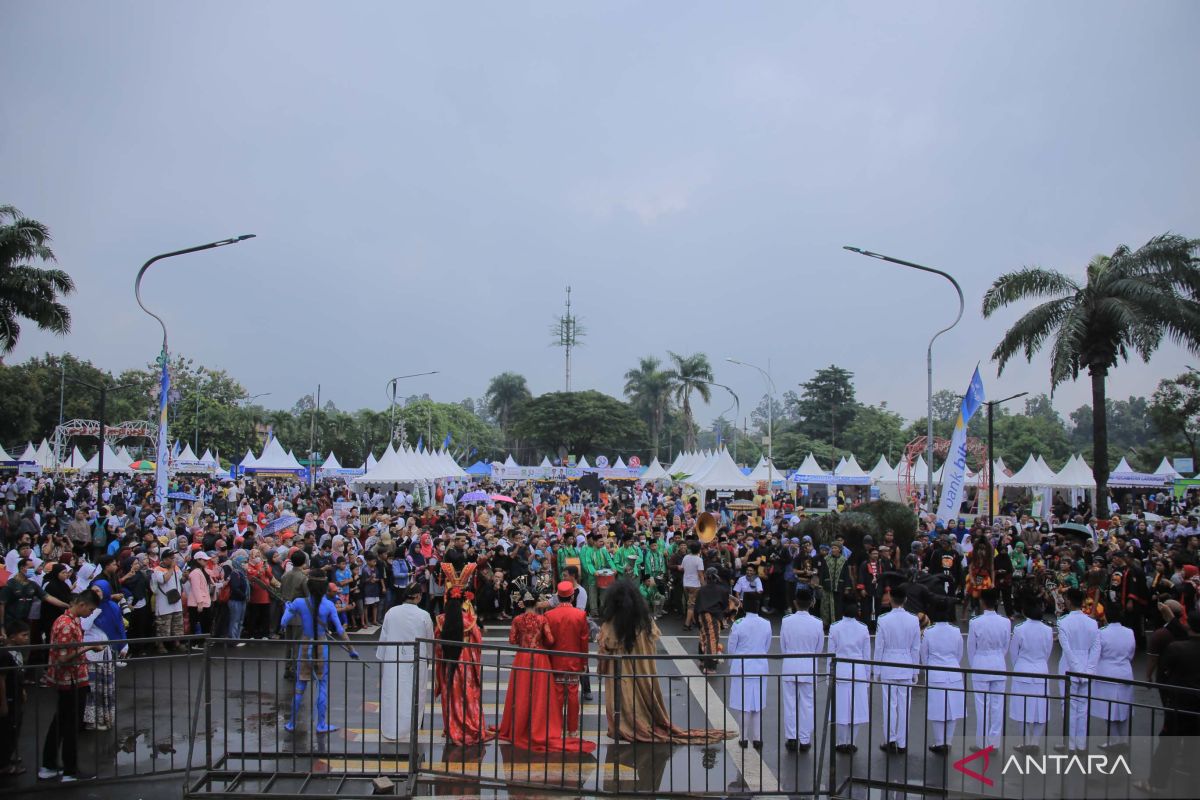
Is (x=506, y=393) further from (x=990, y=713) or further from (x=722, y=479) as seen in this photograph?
(x=990, y=713)

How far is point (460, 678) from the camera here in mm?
7570

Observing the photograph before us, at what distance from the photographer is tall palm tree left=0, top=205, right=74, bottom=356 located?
22984 mm

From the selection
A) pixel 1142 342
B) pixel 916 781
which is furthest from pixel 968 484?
pixel 916 781

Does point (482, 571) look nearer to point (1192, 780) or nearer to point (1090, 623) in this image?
point (1090, 623)

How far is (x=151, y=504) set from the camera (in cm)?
2158

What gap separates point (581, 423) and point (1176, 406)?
189 ft

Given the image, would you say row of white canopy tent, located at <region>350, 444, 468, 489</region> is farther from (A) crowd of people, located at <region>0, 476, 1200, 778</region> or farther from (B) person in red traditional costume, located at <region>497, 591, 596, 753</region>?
(B) person in red traditional costume, located at <region>497, 591, 596, 753</region>

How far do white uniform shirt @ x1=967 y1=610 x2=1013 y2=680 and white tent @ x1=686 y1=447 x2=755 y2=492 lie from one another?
2304 centimetres

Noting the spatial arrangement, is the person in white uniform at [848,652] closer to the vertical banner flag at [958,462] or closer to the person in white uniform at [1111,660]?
the person in white uniform at [1111,660]

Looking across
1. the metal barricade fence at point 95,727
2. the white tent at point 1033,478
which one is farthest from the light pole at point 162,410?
the white tent at point 1033,478

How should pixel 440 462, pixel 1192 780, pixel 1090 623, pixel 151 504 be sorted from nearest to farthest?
pixel 1192 780, pixel 1090 623, pixel 151 504, pixel 440 462

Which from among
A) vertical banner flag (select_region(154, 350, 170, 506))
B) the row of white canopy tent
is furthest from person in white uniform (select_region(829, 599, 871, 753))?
the row of white canopy tent

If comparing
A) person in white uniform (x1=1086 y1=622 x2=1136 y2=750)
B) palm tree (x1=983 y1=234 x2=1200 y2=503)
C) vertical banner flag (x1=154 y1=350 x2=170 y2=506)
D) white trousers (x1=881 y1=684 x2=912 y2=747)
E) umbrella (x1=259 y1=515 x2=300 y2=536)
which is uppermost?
palm tree (x1=983 y1=234 x2=1200 y2=503)

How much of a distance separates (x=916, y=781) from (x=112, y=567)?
880cm
